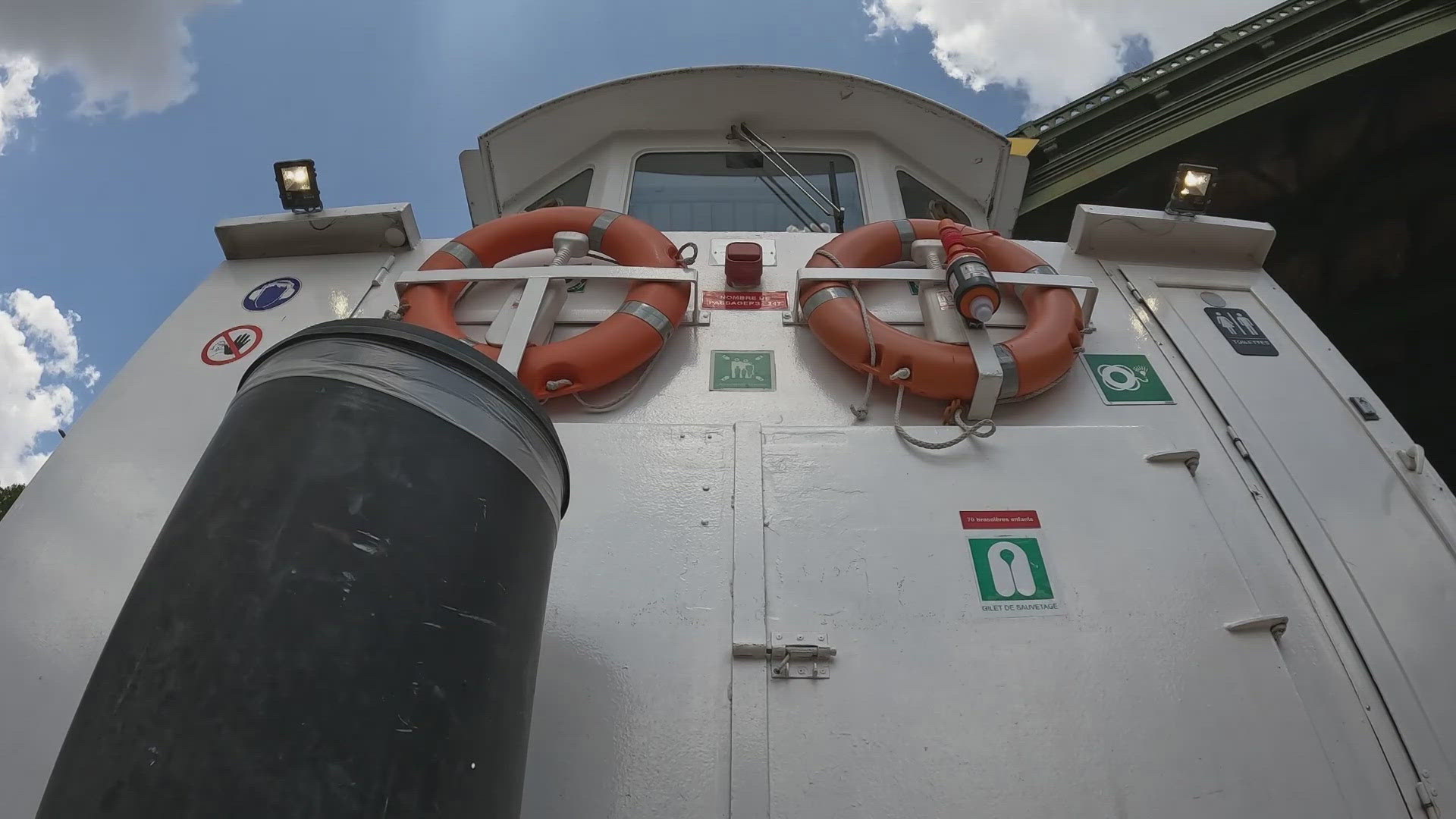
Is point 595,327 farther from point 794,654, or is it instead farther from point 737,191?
point 737,191

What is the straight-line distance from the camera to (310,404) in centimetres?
98

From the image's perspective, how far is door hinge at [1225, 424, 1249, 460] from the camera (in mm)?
1934

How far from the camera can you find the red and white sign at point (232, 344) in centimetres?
218

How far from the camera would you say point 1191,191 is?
2498mm

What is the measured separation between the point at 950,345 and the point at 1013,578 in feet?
2.08

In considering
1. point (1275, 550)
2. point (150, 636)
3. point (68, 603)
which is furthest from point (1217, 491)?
point (68, 603)

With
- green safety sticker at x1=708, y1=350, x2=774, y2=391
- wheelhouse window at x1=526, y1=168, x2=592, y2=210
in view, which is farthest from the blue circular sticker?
wheelhouse window at x1=526, y1=168, x2=592, y2=210

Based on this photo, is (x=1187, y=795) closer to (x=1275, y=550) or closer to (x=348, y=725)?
(x=1275, y=550)

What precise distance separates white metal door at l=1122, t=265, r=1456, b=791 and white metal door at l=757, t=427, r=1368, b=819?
28cm

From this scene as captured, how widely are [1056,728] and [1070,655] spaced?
0.45 ft

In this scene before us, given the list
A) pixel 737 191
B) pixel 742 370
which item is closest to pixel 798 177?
pixel 737 191

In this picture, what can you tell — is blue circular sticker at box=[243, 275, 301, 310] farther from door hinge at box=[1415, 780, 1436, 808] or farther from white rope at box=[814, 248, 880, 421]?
door hinge at box=[1415, 780, 1436, 808]

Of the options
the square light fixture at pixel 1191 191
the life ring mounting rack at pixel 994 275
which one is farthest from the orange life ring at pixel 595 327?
the square light fixture at pixel 1191 191

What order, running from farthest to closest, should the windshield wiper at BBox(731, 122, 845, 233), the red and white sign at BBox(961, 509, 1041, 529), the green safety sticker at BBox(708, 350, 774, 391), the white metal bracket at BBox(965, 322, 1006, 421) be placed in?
1. the windshield wiper at BBox(731, 122, 845, 233)
2. the green safety sticker at BBox(708, 350, 774, 391)
3. the white metal bracket at BBox(965, 322, 1006, 421)
4. the red and white sign at BBox(961, 509, 1041, 529)
